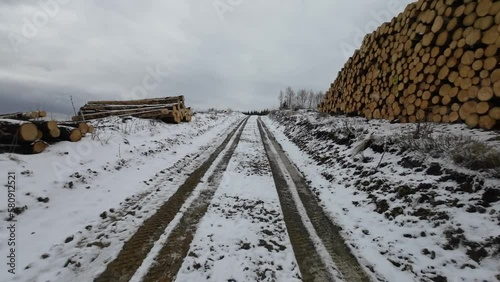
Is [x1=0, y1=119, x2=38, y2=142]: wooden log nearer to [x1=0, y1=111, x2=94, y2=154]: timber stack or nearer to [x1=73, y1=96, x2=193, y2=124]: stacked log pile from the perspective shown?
[x1=0, y1=111, x2=94, y2=154]: timber stack

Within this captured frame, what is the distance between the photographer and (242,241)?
3955 millimetres

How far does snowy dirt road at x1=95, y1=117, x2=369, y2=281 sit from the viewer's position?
325 centimetres

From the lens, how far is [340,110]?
13258 millimetres

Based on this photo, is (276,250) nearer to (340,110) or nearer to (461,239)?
(461,239)

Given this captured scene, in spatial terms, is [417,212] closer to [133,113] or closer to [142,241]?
[142,241]

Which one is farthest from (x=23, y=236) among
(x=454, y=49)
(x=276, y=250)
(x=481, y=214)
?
(x=454, y=49)

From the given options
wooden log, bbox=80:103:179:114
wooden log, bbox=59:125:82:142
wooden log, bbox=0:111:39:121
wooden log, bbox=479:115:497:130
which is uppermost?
wooden log, bbox=80:103:179:114

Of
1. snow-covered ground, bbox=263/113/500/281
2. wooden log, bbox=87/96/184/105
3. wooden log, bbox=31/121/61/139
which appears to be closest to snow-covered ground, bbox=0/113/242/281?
wooden log, bbox=31/121/61/139

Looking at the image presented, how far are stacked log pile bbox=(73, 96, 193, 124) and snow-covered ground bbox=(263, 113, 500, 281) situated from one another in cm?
1044

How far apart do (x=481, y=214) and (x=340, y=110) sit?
10.1 metres

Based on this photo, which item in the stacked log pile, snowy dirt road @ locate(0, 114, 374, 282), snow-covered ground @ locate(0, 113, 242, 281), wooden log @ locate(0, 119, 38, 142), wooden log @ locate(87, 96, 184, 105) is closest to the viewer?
snowy dirt road @ locate(0, 114, 374, 282)

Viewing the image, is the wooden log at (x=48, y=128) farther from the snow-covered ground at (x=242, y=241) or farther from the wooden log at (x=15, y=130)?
the snow-covered ground at (x=242, y=241)

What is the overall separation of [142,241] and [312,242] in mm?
2507

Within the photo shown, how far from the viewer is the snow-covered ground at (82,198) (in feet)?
11.4
